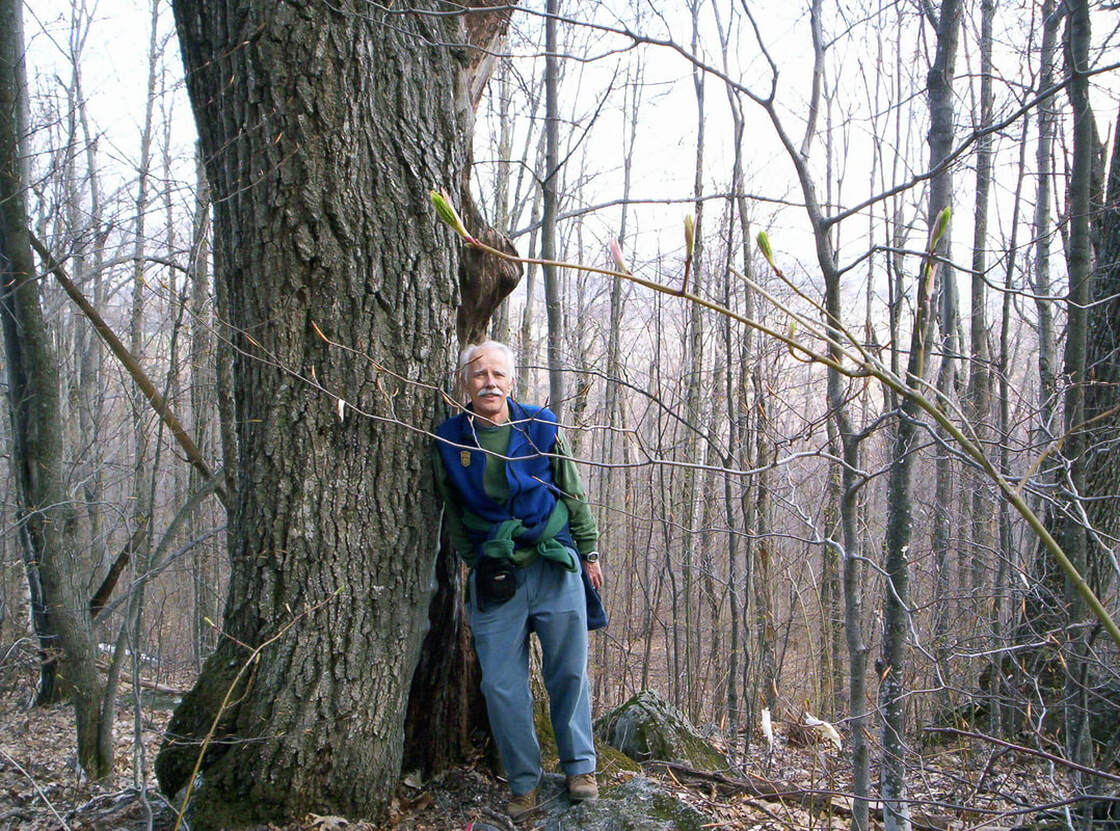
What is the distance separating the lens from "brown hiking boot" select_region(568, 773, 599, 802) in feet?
10.2

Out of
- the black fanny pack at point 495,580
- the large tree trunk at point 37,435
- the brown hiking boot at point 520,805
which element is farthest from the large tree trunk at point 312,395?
the large tree trunk at point 37,435

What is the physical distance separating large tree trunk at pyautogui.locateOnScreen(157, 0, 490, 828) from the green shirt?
0.57 feet

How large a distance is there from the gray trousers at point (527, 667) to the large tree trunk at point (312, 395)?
36 centimetres

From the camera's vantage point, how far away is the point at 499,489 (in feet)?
10.3

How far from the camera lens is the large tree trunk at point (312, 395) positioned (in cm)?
297

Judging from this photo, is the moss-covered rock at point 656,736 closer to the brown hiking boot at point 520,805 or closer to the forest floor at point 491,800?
the forest floor at point 491,800

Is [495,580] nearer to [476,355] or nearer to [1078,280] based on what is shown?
[476,355]

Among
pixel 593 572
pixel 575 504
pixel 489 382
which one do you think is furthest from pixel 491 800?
pixel 489 382

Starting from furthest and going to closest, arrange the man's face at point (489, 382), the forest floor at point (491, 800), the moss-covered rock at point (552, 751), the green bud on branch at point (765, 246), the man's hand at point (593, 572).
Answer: the moss-covered rock at point (552, 751) → the man's hand at point (593, 572) → the man's face at point (489, 382) → the forest floor at point (491, 800) → the green bud on branch at point (765, 246)

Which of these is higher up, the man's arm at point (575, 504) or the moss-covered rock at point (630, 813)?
the man's arm at point (575, 504)

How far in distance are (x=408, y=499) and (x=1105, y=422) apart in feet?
10.5

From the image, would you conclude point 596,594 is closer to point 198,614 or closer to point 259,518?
point 259,518

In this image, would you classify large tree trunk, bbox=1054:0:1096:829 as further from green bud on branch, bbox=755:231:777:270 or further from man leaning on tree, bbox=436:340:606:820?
green bud on branch, bbox=755:231:777:270

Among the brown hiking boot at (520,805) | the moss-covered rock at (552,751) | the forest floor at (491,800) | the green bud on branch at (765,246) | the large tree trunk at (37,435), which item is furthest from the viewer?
the large tree trunk at (37,435)
